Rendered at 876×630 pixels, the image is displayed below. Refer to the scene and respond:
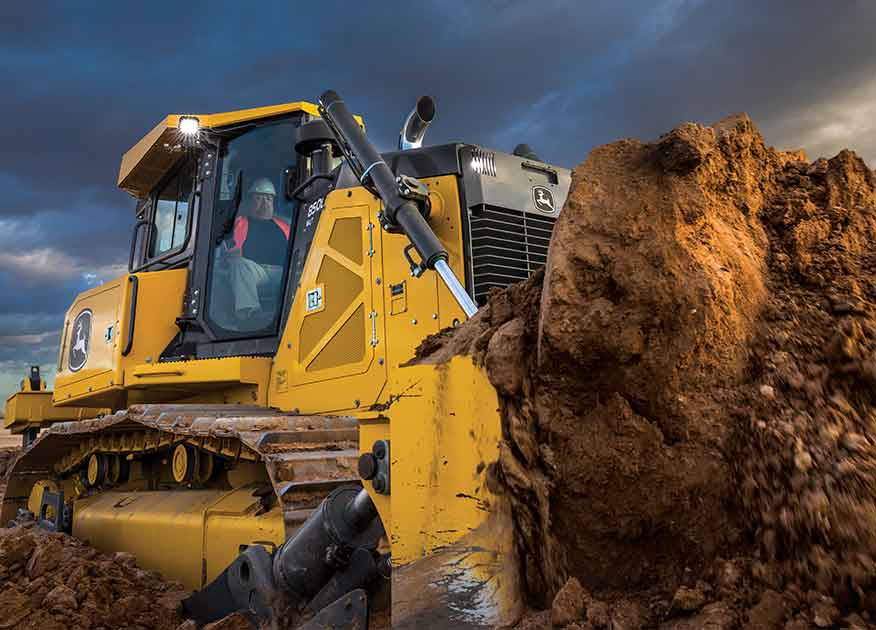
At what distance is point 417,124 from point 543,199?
0.80m

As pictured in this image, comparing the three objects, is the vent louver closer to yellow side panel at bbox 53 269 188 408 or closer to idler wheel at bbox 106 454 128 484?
yellow side panel at bbox 53 269 188 408

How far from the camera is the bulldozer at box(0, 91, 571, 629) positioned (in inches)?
73.0

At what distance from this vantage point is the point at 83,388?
558 centimetres

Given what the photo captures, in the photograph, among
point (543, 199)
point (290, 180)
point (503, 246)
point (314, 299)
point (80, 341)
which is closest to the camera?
point (503, 246)

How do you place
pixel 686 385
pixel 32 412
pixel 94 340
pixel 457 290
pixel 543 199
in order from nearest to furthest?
pixel 686 385 < pixel 457 290 < pixel 543 199 < pixel 94 340 < pixel 32 412

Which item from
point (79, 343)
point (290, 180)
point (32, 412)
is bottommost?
point (32, 412)

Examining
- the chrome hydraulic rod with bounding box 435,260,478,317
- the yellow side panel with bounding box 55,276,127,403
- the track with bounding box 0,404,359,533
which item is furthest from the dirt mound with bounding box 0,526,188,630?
the chrome hydraulic rod with bounding box 435,260,478,317

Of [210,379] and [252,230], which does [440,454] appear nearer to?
[210,379]

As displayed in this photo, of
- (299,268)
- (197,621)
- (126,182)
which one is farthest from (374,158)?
(126,182)

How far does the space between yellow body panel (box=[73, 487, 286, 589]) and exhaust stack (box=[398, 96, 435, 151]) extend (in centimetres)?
203

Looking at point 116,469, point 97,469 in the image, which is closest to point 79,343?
point 97,469

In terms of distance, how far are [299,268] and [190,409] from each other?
1.00 metres

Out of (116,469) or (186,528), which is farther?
(116,469)

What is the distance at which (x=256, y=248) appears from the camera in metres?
4.84
